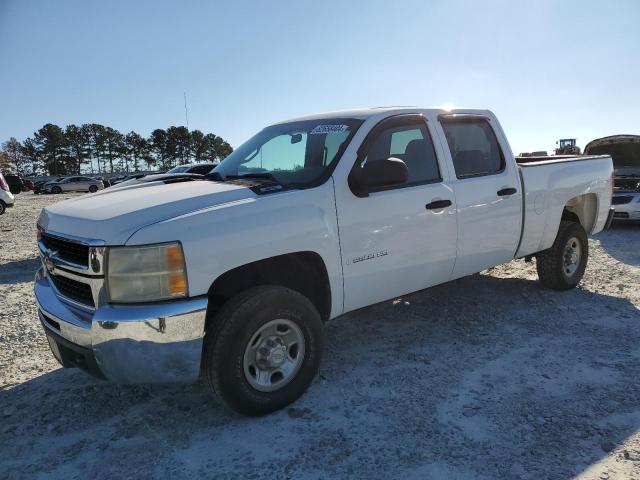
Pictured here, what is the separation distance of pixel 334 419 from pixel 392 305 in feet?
7.57

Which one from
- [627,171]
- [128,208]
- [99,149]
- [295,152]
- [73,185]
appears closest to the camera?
[128,208]

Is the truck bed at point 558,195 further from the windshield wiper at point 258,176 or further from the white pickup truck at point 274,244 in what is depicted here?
the windshield wiper at point 258,176

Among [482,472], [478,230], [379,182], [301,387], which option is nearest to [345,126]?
[379,182]

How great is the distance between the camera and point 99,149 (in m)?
89.4

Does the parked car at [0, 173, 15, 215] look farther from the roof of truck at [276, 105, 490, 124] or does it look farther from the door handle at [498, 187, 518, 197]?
the door handle at [498, 187, 518, 197]

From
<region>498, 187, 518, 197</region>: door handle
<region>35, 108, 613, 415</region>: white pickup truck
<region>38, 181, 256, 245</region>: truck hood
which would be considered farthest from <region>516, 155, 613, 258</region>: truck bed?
<region>38, 181, 256, 245</region>: truck hood

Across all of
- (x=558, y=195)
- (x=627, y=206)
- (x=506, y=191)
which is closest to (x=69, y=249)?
(x=506, y=191)

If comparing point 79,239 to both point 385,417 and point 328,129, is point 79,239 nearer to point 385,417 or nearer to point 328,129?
point 328,129

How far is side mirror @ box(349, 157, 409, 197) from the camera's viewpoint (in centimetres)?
326

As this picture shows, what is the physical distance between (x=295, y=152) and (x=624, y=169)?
10.5 metres

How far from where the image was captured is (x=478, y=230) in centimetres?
415

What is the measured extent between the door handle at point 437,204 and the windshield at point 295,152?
0.81m

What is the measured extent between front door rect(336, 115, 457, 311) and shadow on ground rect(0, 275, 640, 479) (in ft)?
2.13

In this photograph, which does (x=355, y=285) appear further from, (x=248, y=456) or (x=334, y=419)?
(x=248, y=456)
